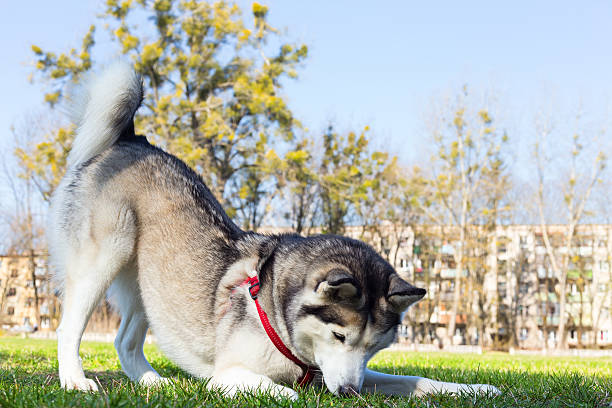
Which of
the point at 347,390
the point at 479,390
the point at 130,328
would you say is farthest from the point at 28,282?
the point at 479,390

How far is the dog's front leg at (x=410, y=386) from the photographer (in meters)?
3.47

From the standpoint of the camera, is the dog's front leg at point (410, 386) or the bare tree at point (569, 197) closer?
the dog's front leg at point (410, 386)

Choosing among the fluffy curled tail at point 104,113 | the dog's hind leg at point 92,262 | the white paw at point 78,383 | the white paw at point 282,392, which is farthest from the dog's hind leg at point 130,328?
the white paw at point 282,392

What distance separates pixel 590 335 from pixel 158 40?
36.9 m

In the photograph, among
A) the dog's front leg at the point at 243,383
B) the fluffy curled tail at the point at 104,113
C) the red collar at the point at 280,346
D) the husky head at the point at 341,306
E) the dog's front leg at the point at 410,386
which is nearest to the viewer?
the dog's front leg at the point at 243,383

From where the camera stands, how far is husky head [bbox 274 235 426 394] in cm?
331

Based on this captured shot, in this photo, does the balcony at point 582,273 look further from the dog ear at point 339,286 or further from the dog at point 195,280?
the dog ear at point 339,286

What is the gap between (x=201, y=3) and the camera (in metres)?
24.7

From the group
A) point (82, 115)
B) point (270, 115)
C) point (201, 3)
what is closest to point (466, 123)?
point (270, 115)

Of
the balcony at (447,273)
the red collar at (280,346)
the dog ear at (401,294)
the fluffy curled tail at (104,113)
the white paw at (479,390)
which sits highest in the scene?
the fluffy curled tail at (104,113)

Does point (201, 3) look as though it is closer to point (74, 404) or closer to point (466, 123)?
point (466, 123)

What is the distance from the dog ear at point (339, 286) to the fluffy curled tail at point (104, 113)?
8.28 ft

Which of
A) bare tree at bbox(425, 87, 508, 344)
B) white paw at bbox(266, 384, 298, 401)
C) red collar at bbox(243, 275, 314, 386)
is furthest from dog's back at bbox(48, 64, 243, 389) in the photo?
bare tree at bbox(425, 87, 508, 344)

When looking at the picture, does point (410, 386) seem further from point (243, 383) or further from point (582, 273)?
point (582, 273)
